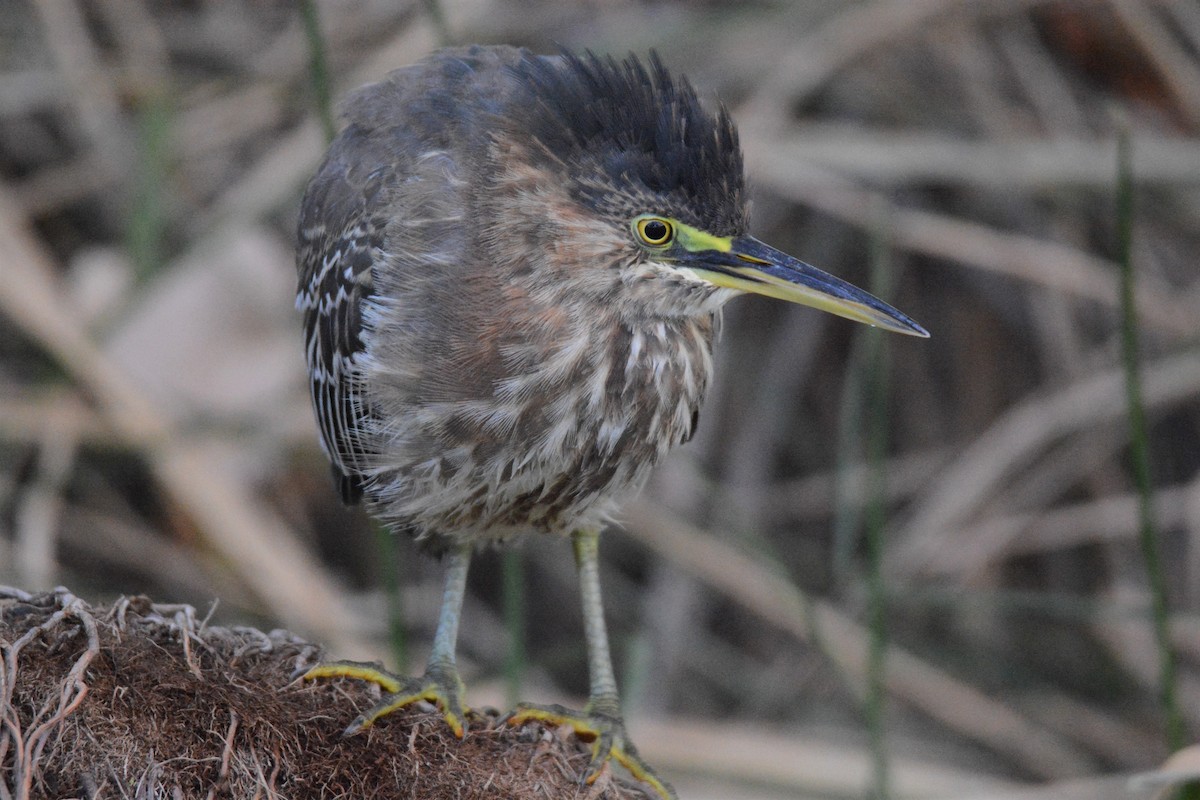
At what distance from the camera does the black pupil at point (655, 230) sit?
8.20ft

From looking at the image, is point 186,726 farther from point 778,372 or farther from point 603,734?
point 778,372

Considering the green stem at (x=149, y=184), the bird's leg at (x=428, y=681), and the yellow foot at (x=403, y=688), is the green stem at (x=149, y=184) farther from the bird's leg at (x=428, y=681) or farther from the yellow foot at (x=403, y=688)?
the yellow foot at (x=403, y=688)

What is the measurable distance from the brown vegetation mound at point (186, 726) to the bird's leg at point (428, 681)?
0.03 metres

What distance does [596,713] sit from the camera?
2598mm

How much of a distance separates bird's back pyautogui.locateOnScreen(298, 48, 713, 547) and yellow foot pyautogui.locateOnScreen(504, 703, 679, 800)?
402 millimetres

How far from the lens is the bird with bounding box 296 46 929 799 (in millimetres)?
2492

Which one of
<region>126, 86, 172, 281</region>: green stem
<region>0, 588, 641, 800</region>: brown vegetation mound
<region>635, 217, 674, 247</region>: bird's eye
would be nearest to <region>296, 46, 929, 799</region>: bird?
<region>635, 217, 674, 247</region>: bird's eye

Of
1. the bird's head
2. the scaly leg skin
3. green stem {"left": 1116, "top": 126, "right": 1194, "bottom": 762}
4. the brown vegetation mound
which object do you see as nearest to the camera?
the brown vegetation mound

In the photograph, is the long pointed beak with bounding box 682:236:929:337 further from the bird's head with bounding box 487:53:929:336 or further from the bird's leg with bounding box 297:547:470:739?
the bird's leg with bounding box 297:547:470:739

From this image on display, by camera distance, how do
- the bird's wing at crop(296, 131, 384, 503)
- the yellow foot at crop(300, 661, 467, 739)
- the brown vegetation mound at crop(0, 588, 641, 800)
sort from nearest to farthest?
the brown vegetation mound at crop(0, 588, 641, 800) < the yellow foot at crop(300, 661, 467, 739) < the bird's wing at crop(296, 131, 384, 503)

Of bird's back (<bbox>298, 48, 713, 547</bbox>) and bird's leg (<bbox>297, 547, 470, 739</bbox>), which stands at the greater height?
bird's back (<bbox>298, 48, 713, 547</bbox>)

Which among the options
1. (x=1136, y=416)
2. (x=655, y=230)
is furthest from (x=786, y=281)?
(x=1136, y=416)

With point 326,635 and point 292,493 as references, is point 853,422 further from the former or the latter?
point 292,493

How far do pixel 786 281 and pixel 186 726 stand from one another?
1258 millimetres
